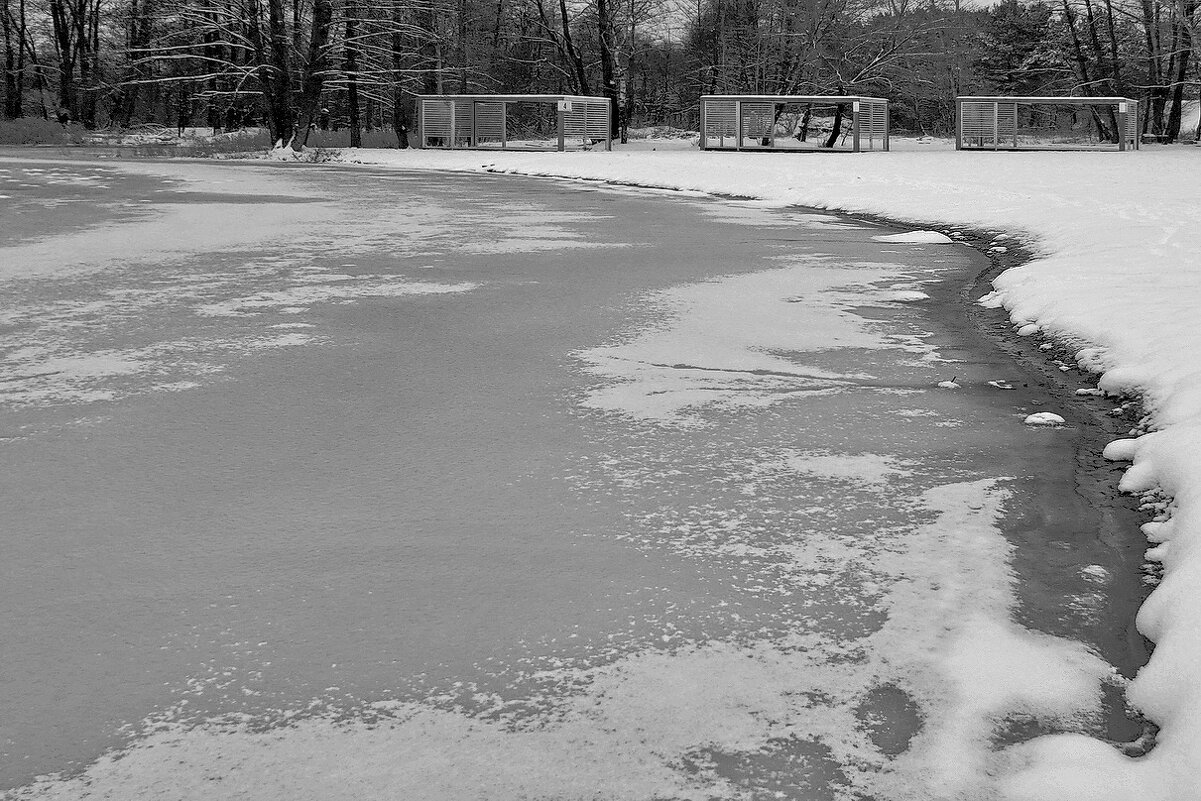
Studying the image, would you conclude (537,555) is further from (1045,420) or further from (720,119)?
(720,119)

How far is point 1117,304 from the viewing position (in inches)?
258

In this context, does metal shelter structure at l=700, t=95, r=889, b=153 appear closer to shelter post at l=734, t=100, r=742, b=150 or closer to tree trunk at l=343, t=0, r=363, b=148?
shelter post at l=734, t=100, r=742, b=150

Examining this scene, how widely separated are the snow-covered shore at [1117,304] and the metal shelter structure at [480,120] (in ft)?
46.9

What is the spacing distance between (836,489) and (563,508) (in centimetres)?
84

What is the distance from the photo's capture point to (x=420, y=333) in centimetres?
638

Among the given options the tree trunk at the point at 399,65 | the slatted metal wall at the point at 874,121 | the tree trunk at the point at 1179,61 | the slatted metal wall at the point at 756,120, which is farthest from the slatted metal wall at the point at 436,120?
the tree trunk at the point at 1179,61

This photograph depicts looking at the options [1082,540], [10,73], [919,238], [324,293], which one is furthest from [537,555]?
[10,73]

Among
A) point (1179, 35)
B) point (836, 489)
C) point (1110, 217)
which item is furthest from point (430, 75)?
point (836, 489)

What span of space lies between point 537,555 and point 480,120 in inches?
1372

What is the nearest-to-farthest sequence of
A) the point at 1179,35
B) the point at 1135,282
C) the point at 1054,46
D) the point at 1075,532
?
1. the point at 1075,532
2. the point at 1135,282
3. the point at 1179,35
4. the point at 1054,46

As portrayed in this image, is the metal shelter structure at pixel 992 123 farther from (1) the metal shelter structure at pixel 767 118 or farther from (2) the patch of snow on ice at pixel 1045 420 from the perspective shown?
(2) the patch of snow on ice at pixel 1045 420

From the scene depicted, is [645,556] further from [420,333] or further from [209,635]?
[420,333]

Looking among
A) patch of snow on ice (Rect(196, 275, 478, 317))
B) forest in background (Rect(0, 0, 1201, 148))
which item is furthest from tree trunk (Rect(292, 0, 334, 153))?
patch of snow on ice (Rect(196, 275, 478, 317))

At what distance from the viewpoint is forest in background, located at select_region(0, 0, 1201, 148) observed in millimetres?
35750
